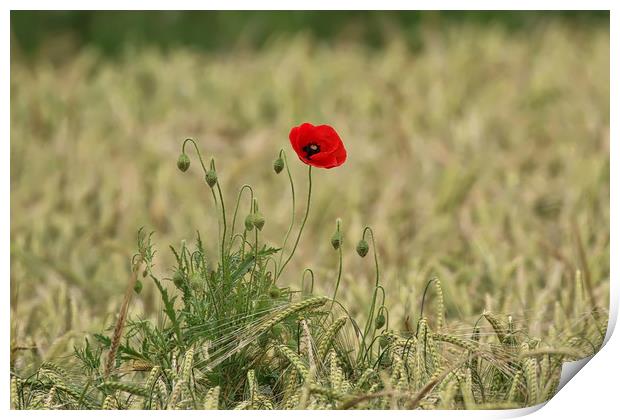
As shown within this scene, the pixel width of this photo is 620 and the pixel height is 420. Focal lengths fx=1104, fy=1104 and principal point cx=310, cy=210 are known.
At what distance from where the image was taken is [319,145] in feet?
5.07

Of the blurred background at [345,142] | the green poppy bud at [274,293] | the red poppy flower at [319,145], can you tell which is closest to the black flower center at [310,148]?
the red poppy flower at [319,145]

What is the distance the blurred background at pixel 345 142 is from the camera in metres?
2.32

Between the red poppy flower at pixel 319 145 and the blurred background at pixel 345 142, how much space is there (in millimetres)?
394

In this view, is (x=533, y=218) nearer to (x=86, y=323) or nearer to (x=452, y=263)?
(x=452, y=263)

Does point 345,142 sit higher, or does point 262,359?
point 345,142

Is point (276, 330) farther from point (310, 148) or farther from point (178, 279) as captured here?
point (310, 148)

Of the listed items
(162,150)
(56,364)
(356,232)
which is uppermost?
(162,150)

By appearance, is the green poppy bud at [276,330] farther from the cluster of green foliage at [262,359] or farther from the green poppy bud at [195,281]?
the green poppy bud at [195,281]

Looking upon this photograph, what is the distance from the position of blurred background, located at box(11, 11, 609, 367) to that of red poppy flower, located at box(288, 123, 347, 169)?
394 mm

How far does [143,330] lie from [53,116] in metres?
1.89

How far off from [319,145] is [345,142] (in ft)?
5.49

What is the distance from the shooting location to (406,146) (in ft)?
10.5

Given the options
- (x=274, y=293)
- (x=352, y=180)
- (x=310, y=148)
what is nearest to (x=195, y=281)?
(x=274, y=293)
